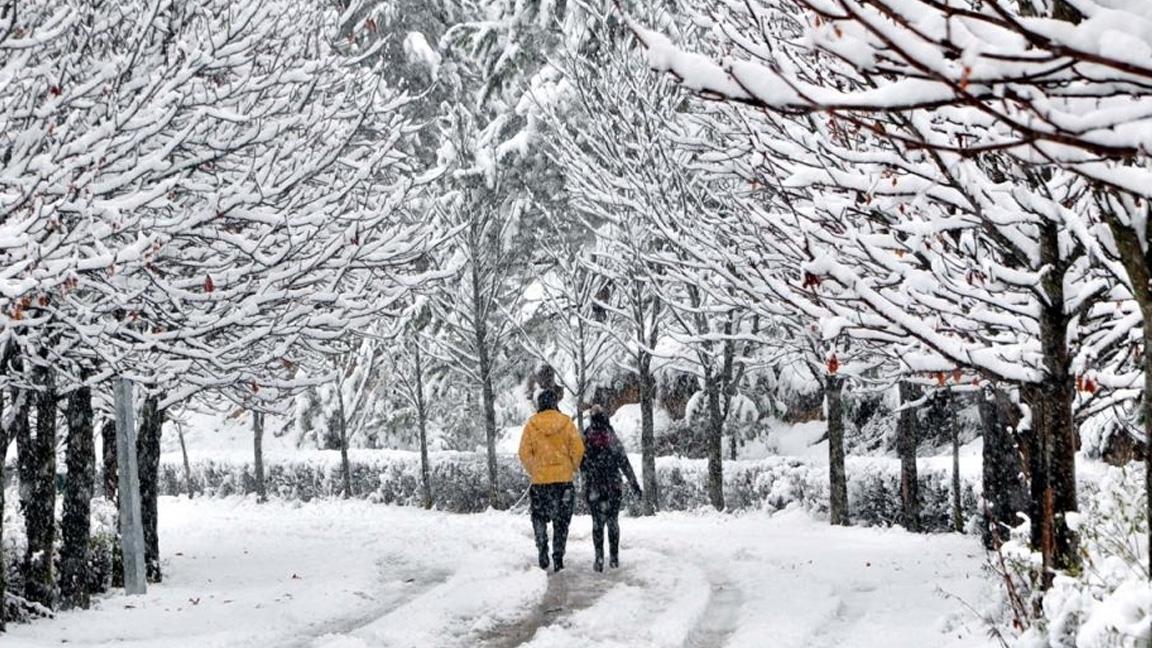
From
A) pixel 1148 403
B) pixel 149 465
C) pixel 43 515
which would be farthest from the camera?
pixel 149 465

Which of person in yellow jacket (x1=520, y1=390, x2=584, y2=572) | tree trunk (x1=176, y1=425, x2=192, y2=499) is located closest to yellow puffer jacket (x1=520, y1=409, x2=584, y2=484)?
person in yellow jacket (x1=520, y1=390, x2=584, y2=572)

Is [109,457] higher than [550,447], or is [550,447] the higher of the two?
[550,447]

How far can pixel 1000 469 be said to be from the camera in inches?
411

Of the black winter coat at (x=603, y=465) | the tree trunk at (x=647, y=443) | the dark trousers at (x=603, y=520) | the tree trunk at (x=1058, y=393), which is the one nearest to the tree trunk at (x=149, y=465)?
the black winter coat at (x=603, y=465)

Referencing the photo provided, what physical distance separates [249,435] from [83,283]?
1535 inches

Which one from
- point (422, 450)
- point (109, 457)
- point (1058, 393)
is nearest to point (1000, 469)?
point (1058, 393)

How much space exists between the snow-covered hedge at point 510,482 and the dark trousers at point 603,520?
5634 millimetres

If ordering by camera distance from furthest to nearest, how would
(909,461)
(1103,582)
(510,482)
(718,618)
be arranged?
(510,482), (909,461), (718,618), (1103,582)

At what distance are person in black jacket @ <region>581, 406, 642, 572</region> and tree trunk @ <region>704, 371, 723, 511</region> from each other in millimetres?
5586

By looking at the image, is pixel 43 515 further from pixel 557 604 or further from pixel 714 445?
pixel 714 445

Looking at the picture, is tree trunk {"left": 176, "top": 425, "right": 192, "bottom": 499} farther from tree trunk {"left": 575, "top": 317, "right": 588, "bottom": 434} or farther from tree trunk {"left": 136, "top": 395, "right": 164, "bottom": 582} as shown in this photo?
tree trunk {"left": 136, "top": 395, "right": 164, "bottom": 582}

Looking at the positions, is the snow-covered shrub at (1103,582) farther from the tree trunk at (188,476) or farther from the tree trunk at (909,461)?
the tree trunk at (188,476)

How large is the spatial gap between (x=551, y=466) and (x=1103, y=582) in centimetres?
720

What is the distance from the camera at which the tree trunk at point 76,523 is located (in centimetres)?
1011
